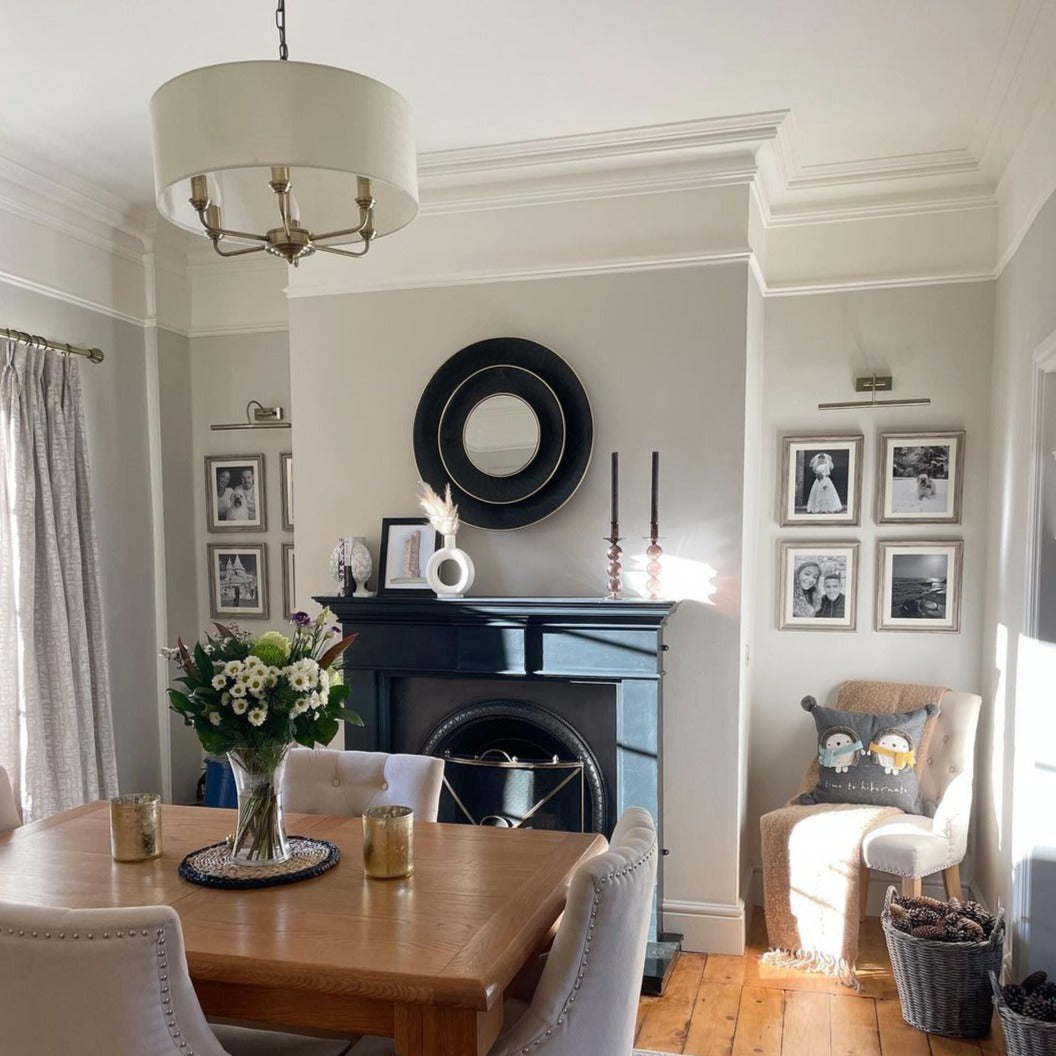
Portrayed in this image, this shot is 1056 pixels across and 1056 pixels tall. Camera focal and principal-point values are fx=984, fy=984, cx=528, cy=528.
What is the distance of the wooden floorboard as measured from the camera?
288 cm

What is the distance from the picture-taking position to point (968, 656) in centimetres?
384

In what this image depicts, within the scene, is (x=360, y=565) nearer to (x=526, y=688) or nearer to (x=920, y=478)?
(x=526, y=688)

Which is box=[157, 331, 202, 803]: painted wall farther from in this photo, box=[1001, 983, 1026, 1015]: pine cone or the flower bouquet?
box=[1001, 983, 1026, 1015]: pine cone

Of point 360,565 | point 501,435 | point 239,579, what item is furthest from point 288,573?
point 501,435

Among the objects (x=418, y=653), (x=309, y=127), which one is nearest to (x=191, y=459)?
(x=418, y=653)

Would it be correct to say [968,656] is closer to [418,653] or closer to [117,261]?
[418,653]

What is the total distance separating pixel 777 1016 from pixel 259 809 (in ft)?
6.29

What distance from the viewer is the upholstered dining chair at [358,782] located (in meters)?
2.59

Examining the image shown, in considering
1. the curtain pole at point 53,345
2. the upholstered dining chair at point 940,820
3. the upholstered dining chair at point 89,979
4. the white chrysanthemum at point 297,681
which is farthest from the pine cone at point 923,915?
the curtain pole at point 53,345

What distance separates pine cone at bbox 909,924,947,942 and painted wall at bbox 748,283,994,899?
1000 mm

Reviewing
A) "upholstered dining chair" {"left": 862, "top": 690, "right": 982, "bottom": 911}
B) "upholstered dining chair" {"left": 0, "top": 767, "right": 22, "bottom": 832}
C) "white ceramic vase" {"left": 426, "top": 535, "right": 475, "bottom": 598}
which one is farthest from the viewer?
"white ceramic vase" {"left": 426, "top": 535, "right": 475, "bottom": 598}

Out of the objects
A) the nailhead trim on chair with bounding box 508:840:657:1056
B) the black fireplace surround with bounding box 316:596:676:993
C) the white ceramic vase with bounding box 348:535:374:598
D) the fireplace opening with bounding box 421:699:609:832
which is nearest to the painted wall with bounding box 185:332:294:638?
the white ceramic vase with bounding box 348:535:374:598

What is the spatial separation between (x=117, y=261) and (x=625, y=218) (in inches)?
84.9

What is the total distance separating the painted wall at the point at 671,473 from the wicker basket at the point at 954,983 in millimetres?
660
